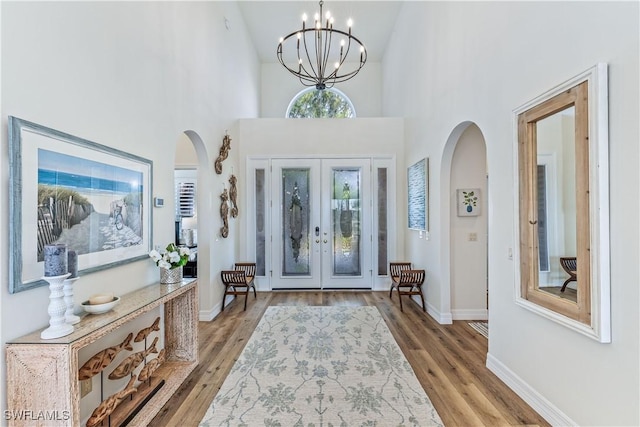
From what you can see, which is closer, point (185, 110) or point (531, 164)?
point (531, 164)

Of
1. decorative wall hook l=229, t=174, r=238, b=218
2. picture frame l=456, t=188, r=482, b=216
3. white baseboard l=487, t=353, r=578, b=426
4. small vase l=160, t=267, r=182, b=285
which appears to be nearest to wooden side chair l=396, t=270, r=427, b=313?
picture frame l=456, t=188, r=482, b=216

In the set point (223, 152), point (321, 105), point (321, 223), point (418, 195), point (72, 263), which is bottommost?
point (72, 263)

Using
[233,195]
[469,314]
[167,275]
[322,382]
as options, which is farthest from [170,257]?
[469,314]

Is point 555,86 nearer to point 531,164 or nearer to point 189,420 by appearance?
point 531,164

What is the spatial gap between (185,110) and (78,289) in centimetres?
221

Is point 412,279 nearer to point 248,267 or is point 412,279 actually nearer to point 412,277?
point 412,277

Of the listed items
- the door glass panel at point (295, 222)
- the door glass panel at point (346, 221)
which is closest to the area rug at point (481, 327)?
the door glass panel at point (346, 221)

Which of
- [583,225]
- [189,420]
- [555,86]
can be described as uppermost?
[555,86]

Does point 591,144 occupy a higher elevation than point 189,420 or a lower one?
higher

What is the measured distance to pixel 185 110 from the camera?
3.43 metres

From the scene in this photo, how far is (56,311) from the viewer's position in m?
1.57

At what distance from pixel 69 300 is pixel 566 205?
3047 millimetres

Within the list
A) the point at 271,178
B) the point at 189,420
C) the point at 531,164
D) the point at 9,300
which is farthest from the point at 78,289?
the point at 271,178

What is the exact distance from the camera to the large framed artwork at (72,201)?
1530 mm
